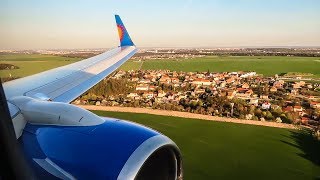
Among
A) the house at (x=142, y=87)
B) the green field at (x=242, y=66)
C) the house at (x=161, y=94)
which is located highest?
the house at (x=142, y=87)

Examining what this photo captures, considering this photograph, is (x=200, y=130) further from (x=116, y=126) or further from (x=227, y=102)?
(x=116, y=126)

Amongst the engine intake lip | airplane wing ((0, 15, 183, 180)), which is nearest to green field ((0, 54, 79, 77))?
airplane wing ((0, 15, 183, 180))

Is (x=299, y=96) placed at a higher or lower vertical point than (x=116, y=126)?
lower

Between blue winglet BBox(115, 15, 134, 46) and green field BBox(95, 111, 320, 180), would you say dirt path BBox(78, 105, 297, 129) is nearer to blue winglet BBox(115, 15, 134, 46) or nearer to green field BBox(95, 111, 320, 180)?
green field BBox(95, 111, 320, 180)

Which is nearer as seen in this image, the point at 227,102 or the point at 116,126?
the point at 116,126

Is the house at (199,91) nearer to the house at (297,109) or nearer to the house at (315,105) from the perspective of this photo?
Answer: the house at (297,109)

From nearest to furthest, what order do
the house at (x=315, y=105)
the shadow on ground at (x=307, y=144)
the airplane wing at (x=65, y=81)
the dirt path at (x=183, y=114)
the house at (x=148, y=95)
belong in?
the airplane wing at (x=65, y=81) → the shadow on ground at (x=307, y=144) → the dirt path at (x=183, y=114) → the house at (x=315, y=105) → the house at (x=148, y=95)

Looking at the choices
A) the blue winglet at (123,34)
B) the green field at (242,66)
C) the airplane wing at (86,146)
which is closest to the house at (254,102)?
the blue winglet at (123,34)

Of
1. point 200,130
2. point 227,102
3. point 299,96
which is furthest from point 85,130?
point 299,96
